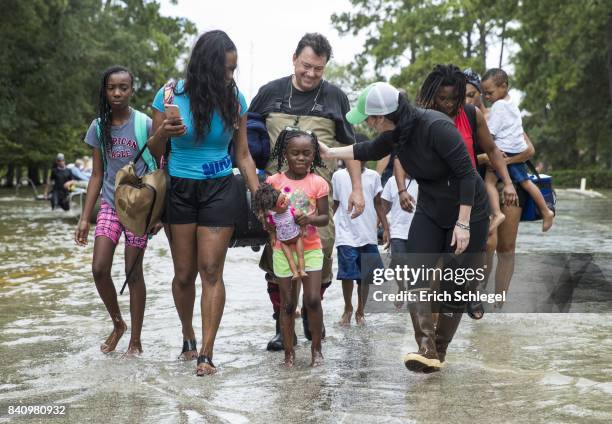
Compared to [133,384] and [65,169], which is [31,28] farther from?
[133,384]

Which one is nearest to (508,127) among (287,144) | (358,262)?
(358,262)

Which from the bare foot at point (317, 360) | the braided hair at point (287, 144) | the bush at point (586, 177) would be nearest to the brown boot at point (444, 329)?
the bare foot at point (317, 360)

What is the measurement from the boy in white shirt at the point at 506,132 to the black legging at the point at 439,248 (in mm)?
2199

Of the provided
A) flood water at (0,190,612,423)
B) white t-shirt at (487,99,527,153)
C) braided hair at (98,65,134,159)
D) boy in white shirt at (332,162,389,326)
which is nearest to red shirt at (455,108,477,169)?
white t-shirt at (487,99,527,153)

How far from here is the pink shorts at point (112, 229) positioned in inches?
265

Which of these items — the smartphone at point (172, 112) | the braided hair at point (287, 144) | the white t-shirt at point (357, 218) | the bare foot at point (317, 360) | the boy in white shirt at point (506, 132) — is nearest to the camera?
the smartphone at point (172, 112)

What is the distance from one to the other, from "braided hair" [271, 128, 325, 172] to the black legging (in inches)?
39.4

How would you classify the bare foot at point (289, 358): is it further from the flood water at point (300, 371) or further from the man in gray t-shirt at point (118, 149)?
the man in gray t-shirt at point (118, 149)

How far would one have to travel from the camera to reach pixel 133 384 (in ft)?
18.9

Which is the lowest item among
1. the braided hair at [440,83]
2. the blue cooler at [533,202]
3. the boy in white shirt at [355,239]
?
the boy in white shirt at [355,239]

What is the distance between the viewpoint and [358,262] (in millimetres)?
8656

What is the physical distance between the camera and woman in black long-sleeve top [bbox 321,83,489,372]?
5777mm

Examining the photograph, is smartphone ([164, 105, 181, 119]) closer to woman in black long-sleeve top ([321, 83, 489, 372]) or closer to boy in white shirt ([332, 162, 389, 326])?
woman in black long-sleeve top ([321, 83, 489, 372])

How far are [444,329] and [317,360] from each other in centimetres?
86
